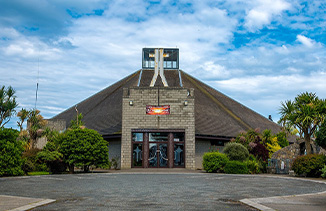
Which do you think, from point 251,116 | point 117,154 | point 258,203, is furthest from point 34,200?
point 251,116

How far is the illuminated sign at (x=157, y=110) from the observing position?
33.2 m

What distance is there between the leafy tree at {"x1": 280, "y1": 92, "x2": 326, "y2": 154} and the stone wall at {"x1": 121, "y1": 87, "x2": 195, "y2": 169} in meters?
9.39

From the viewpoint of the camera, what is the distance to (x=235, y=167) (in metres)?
26.6

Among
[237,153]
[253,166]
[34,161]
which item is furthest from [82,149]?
[253,166]

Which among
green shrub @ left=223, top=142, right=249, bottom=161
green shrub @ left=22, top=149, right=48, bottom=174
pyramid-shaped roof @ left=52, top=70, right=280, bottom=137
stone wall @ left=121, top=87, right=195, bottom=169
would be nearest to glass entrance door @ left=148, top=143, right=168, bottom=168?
stone wall @ left=121, top=87, right=195, bottom=169

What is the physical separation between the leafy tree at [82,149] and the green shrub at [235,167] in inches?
362

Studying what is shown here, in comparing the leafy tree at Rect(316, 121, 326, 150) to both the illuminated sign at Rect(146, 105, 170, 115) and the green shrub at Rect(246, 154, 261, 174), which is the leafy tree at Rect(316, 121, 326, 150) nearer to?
the green shrub at Rect(246, 154, 261, 174)

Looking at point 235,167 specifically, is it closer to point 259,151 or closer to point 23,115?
point 259,151

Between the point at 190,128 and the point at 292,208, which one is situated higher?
the point at 190,128

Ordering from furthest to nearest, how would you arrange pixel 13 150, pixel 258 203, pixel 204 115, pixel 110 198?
pixel 204 115 < pixel 13 150 < pixel 110 198 < pixel 258 203

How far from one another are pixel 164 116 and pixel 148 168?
16.3ft

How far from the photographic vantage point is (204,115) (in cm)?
4072

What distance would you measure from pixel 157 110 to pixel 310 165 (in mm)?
14944

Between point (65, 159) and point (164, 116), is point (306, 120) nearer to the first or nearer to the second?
point (164, 116)
